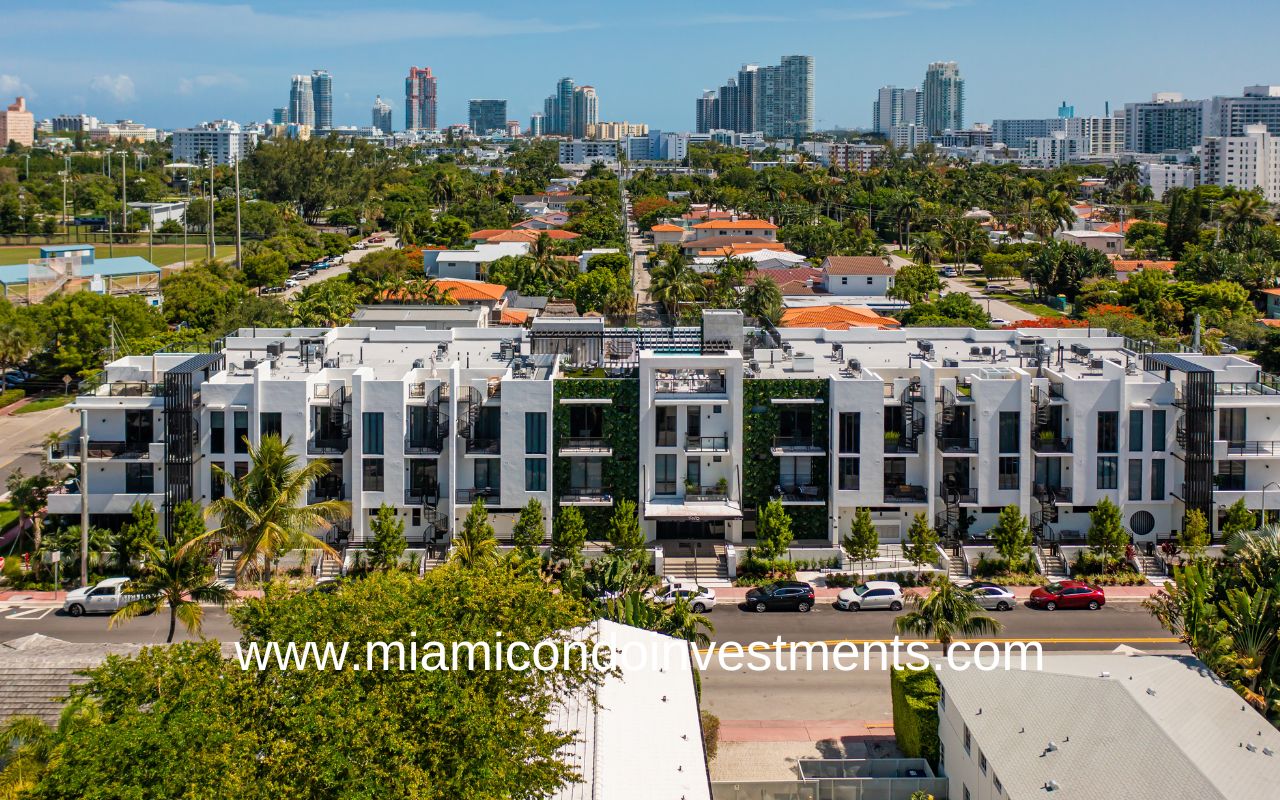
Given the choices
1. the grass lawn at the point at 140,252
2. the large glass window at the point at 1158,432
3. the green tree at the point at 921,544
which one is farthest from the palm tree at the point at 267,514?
the grass lawn at the point at 140,252

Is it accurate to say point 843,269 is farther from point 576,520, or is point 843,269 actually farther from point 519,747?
point 519,747

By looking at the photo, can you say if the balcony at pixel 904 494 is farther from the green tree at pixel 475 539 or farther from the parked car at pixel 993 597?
the green tree at pixel 475 539

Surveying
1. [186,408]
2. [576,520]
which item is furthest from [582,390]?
[186,408]

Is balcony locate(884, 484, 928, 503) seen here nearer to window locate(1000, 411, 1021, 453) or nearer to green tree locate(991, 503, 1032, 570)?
green tree locate(991, 503, 1032, 570)

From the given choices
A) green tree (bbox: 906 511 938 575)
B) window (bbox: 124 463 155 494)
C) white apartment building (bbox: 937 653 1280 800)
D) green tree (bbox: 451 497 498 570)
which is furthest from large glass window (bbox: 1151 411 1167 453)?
window (bbox: 124 463 155 494)

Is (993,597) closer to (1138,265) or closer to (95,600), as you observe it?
(95,600)
